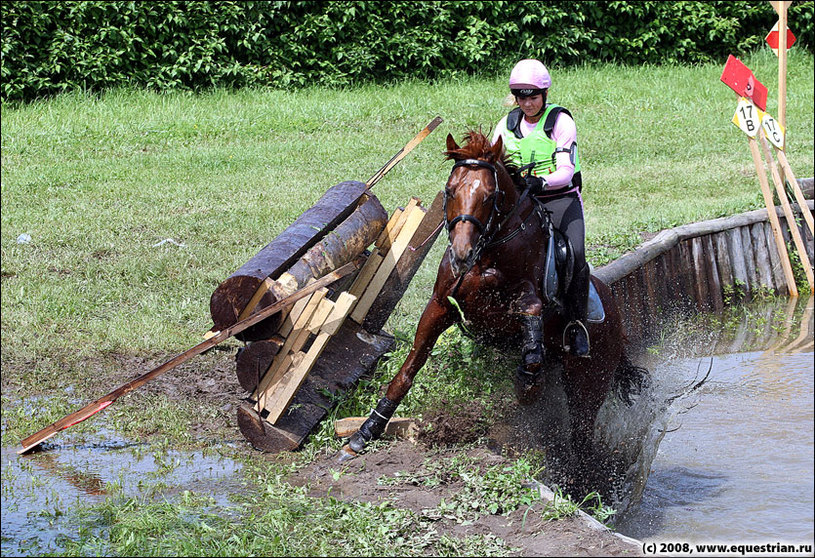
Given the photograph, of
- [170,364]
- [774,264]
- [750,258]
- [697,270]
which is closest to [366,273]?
[170,364]

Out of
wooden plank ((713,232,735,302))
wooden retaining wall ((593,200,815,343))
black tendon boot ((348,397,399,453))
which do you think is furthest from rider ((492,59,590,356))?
wooden plank ((713,232,735,302))

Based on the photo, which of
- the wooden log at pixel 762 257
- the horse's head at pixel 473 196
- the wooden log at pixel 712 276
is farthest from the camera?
the wooden log at pixel 762 257

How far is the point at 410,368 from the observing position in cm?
633

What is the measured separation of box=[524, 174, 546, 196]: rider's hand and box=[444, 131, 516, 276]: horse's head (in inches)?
9.0

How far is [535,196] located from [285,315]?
1.88 meters

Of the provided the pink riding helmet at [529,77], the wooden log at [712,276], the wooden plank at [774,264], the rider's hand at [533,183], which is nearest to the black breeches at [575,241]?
the rider's hand at [533,183]

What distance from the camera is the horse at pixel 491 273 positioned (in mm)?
5668

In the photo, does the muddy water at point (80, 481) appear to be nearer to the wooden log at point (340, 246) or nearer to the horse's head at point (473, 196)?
the wooden log at point (340, 246)

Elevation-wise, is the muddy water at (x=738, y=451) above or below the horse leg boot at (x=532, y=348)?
below

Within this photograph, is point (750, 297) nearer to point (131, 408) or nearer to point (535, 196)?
point (535, 196)

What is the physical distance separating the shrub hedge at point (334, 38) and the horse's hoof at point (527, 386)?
11.0m

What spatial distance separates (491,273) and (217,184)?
719 cm

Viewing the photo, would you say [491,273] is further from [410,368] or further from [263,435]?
[263,435]

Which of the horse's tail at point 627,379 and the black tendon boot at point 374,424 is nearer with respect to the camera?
the black tendon boot at point 374,424
